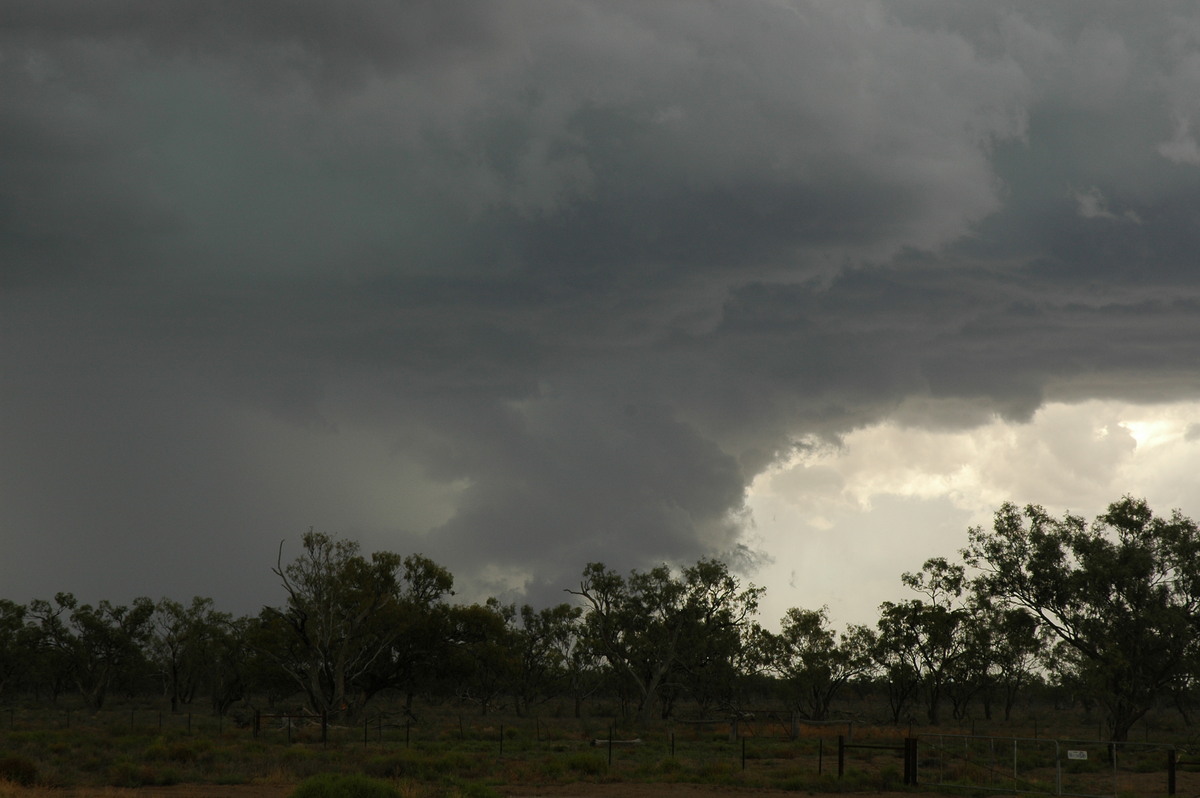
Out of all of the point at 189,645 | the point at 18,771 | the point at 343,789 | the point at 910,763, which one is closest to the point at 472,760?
the point at 18,771

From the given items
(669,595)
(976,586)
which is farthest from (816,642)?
(976,586)

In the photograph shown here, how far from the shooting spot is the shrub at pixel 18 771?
29938 mm

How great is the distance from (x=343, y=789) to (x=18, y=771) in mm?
14015

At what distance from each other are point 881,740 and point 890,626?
95.9 feet

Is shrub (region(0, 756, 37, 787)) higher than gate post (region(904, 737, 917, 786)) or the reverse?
the reverse

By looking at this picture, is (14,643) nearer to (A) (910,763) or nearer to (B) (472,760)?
(B) (472,760)

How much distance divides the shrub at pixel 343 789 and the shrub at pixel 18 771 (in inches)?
476

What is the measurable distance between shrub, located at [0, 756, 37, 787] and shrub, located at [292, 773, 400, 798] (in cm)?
1210

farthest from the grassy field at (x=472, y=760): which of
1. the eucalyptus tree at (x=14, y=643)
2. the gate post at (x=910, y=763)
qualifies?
the eucalyptus tree at (x=14, y=643)

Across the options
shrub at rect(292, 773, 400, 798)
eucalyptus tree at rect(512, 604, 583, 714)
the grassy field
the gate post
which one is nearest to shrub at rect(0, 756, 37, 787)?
the grassy field

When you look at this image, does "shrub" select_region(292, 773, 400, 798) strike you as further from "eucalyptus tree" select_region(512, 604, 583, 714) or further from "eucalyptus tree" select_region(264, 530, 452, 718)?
"eucalyptus tree" select_region(512, 604, 583, 714)

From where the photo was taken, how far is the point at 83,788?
30188 millimetres

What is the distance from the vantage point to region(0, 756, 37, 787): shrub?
98.2 ft

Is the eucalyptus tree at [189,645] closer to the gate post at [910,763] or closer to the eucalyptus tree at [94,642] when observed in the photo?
the eucalyptus tree at [94,642]
